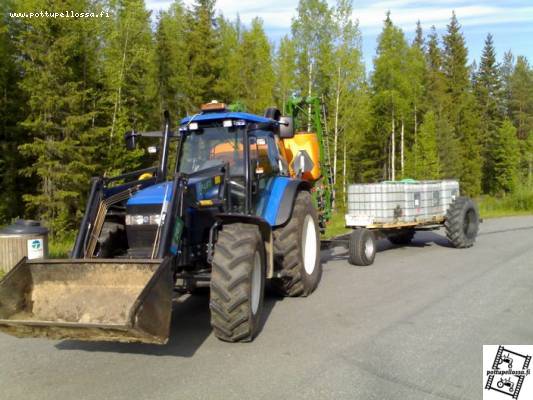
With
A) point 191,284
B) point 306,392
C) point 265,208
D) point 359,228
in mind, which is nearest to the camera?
point 306,392

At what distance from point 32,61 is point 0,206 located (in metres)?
6.04

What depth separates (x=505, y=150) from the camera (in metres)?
53.8

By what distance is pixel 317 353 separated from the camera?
17.0 feet

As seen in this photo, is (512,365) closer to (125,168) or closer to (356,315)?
(356,315)

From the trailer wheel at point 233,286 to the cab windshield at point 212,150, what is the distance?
1.44m

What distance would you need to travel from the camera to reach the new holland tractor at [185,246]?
467 cm

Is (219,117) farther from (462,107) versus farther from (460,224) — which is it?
(462,107)

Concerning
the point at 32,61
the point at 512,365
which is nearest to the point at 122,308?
the point at 512,365

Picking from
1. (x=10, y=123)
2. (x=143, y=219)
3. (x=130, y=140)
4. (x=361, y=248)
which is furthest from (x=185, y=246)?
(x=10, y=123)

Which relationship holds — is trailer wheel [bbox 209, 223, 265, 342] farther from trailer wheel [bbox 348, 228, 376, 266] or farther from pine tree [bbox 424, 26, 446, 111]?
pine tree [bbox 424, 26, 446, 111]

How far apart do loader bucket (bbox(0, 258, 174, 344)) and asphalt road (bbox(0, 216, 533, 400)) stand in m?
0.43

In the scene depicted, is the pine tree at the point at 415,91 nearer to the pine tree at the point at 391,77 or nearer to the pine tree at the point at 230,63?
the pine tree at the point at 391,77

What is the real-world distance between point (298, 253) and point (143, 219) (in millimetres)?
2320

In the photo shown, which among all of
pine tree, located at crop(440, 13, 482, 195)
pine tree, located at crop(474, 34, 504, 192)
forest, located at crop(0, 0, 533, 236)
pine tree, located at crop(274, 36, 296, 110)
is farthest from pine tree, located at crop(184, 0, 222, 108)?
pine tree, located at crop(474, 34, 504, 192)
